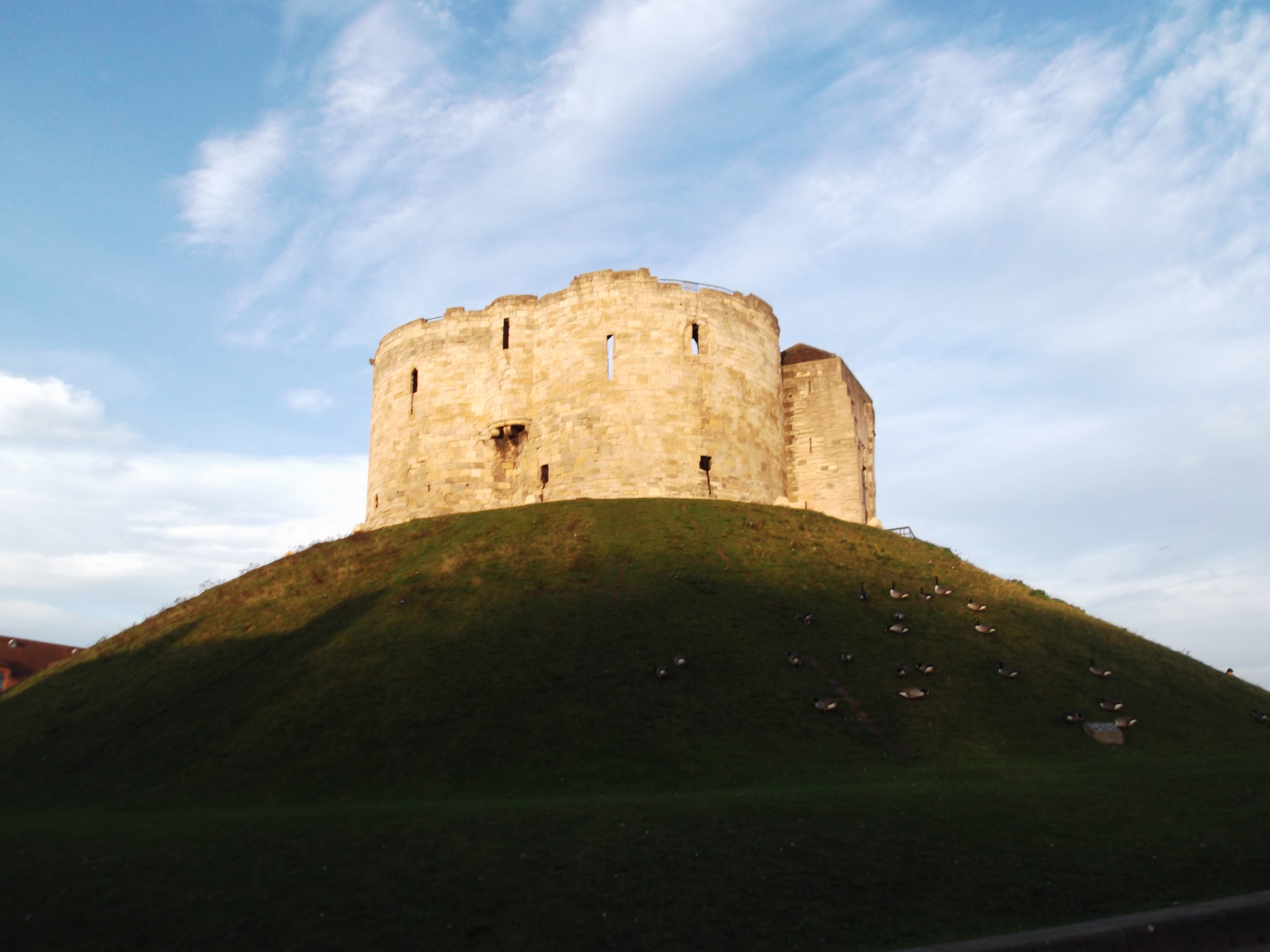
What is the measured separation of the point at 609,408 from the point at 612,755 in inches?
803

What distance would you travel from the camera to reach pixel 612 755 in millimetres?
17828

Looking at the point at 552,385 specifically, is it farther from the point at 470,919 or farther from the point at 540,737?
the point at 470,919

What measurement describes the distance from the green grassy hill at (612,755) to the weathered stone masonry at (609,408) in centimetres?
299

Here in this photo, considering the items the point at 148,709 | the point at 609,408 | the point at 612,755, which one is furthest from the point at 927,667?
the point at 148,709

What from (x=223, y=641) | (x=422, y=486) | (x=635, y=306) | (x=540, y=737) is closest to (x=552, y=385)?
(x=635, y=306)

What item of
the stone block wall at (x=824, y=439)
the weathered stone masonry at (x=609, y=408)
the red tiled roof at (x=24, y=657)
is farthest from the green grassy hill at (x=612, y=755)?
the red tiled roof at (x=24, y=657)

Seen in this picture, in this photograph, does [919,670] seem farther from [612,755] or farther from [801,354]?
[801,354]

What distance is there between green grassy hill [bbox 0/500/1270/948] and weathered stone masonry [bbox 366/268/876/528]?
9.82 ft

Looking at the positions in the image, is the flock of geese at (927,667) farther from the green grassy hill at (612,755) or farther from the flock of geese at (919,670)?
the green grassy hill at (612,755)

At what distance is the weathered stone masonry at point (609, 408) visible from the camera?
3631 centimetres

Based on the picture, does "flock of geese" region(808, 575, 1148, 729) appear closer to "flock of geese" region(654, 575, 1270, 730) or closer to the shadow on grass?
"flock of geese" region(654, 575, 1270, 730)

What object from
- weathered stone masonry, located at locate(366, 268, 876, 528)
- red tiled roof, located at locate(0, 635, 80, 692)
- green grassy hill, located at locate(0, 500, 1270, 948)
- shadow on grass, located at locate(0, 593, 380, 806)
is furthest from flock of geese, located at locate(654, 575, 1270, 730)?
red tiled roof, located at locate(0, 635, 80, 692)

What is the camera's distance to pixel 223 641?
2642 centimetres

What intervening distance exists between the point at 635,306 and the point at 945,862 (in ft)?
96.0
